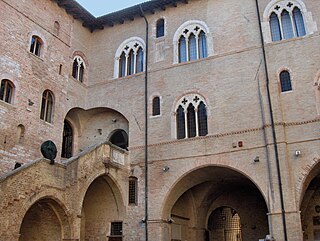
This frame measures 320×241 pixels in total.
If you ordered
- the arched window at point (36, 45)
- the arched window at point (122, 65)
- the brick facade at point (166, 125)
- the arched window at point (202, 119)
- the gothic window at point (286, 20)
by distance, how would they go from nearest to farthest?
the brick facade at point (166, 125) → the gothic window at point (286, 20) → the arched window at point (202, 119) → the arched window at point (36, 45) → the arched window at point (122, 65)

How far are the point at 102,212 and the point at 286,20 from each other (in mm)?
12936

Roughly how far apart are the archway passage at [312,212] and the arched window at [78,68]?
44.1ft

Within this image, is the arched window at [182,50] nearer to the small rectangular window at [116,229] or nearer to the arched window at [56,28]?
the arched window at [56,28]

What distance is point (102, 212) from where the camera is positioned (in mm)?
19484

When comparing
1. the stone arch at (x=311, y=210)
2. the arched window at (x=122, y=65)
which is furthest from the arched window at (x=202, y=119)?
the stone arch at (x=311, y=210)

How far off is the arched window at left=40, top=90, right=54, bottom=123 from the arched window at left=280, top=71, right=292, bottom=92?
11.0 meters

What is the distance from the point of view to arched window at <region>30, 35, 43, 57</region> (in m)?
18.8

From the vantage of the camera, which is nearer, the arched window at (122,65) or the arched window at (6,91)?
the arched window at (6,91)

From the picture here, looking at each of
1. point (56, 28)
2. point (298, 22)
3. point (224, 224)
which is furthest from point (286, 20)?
point (224, 224)

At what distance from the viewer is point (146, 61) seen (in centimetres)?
2102

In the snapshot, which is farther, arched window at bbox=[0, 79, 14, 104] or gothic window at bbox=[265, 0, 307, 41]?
gothic window at bbox=[265, 0, 307, 41]

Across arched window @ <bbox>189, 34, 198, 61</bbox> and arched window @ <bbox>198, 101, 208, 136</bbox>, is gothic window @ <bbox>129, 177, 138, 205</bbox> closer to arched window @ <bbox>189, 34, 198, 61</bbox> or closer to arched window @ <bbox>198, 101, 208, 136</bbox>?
arched window @ <bbox>198, 101, 208, 136</bbox>

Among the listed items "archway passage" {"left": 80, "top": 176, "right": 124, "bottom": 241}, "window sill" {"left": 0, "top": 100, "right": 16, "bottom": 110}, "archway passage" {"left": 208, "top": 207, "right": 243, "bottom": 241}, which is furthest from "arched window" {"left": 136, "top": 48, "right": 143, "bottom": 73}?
"archway passage" {"left": 208, "top": 207, "right": 243, "bottom": 241}

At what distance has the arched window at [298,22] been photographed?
18078mm
